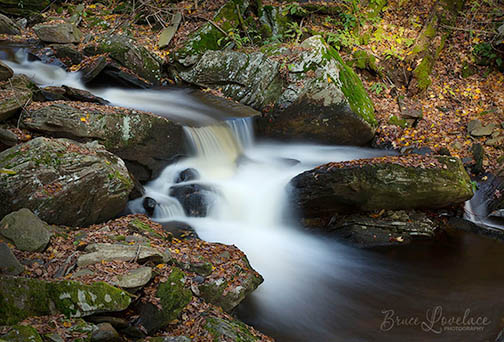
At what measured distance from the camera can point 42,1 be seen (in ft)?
43.3

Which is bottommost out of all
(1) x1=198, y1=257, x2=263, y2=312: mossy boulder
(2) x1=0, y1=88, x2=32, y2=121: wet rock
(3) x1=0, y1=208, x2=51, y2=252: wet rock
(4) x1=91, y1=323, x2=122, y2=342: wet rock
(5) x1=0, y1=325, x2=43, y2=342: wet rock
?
(1) x1=198, y1=257, x2=263, y2=312: mossy boulder

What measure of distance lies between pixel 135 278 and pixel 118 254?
20.5 inches

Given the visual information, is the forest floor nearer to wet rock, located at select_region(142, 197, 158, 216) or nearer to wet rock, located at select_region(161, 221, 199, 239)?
wet rock, located at select_region(161, 221, 199, 239)

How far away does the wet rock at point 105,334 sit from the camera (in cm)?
294

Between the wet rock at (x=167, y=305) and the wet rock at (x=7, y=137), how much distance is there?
377 cm

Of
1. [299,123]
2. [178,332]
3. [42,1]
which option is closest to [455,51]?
[299,123]

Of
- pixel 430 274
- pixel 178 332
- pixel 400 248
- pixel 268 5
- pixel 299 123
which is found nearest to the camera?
pixel 178 332

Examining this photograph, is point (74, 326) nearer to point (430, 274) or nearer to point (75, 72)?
point (430, 274)

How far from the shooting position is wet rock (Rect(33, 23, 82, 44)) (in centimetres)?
1104

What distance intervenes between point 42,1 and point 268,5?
26.7 feet

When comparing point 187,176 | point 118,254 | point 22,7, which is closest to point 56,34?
point 22,7

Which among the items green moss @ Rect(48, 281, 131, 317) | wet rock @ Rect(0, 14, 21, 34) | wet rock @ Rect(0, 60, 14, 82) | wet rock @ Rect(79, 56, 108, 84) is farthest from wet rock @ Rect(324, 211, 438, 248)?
wet rock @ Rect(0, 14, 21, 34)

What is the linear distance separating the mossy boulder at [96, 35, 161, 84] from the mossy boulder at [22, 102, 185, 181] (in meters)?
3.44

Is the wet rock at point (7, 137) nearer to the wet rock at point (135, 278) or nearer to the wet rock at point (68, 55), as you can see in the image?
the wet rock at point (135, 278)
